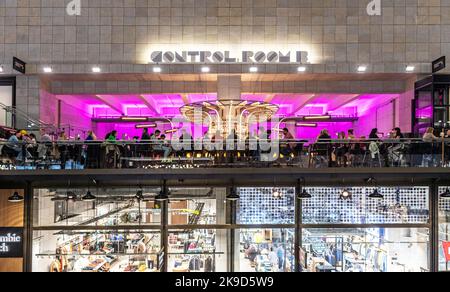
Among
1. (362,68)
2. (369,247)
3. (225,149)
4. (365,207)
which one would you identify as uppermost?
(362,68)

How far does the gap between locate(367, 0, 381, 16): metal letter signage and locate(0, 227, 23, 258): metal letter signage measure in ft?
50.3

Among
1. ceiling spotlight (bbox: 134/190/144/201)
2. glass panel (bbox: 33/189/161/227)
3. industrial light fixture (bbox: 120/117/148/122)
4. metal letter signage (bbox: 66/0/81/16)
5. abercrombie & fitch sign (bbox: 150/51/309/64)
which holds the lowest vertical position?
glass panel (bbox: 33/189/161/227)

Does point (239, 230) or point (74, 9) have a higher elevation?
point (74, 9)

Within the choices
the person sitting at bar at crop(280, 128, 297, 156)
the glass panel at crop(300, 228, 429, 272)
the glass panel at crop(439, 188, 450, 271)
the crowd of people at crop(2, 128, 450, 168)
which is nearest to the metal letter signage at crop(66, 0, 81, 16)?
the crowd of people at crop(2, 128, 450, 168)

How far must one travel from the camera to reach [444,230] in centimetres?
1145

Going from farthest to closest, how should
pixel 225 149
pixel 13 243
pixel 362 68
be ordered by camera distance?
pixel 362 68 → pixel 13 243 → pixel 225 149

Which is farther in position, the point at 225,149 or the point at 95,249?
the point at 95,249

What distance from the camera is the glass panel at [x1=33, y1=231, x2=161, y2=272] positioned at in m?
11.3

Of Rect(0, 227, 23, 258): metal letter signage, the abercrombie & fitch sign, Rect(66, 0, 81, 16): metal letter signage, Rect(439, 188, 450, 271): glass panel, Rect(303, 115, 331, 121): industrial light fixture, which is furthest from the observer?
Rect(303, 115, 331, 121): industrial light fixture

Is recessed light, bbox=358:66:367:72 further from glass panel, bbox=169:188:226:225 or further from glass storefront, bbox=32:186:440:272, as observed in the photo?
glass panel, bbox=169:188:226:225

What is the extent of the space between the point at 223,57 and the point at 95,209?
777 cm

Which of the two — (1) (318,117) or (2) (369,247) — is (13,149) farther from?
(1) (318,117)

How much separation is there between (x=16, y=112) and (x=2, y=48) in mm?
2787
